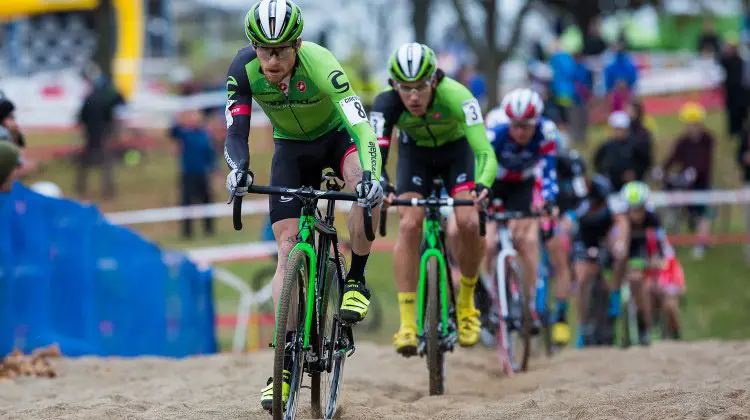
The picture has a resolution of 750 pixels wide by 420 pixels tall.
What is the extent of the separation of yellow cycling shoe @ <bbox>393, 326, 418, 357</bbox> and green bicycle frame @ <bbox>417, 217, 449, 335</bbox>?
7 centimetres

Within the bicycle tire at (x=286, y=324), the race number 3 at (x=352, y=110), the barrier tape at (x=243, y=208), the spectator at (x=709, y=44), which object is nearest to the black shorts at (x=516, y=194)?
the race number 3 at (x=352, y=110)

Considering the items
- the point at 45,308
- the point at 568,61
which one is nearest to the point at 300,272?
the point at 45,308

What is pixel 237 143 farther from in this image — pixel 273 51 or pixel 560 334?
pixel 560 334

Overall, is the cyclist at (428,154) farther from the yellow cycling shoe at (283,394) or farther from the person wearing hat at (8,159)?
the person wearing hat at (8,159)

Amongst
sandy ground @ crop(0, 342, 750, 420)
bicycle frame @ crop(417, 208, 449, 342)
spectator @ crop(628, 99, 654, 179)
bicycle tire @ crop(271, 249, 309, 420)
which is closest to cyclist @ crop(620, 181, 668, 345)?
sandy ground @ crop(0, 342, 750, 420)

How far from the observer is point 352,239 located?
26.9 ft

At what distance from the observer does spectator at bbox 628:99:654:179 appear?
1812 centimetres

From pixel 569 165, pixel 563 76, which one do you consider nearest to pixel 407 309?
pixel 569 165

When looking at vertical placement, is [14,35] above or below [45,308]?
above

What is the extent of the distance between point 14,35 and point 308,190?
83.5 feet

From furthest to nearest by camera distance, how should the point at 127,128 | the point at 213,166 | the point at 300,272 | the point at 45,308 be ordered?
1. the point at 127,128
2. the point at 213,166
3. the point at 45,308
4. the point at 300,272

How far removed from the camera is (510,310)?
1149 centimetres

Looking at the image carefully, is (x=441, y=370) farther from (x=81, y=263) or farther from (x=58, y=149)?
(x=58, y=149)

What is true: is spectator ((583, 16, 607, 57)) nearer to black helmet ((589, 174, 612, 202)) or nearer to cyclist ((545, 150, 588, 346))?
black helmet ((589, 174, 612, 202))
